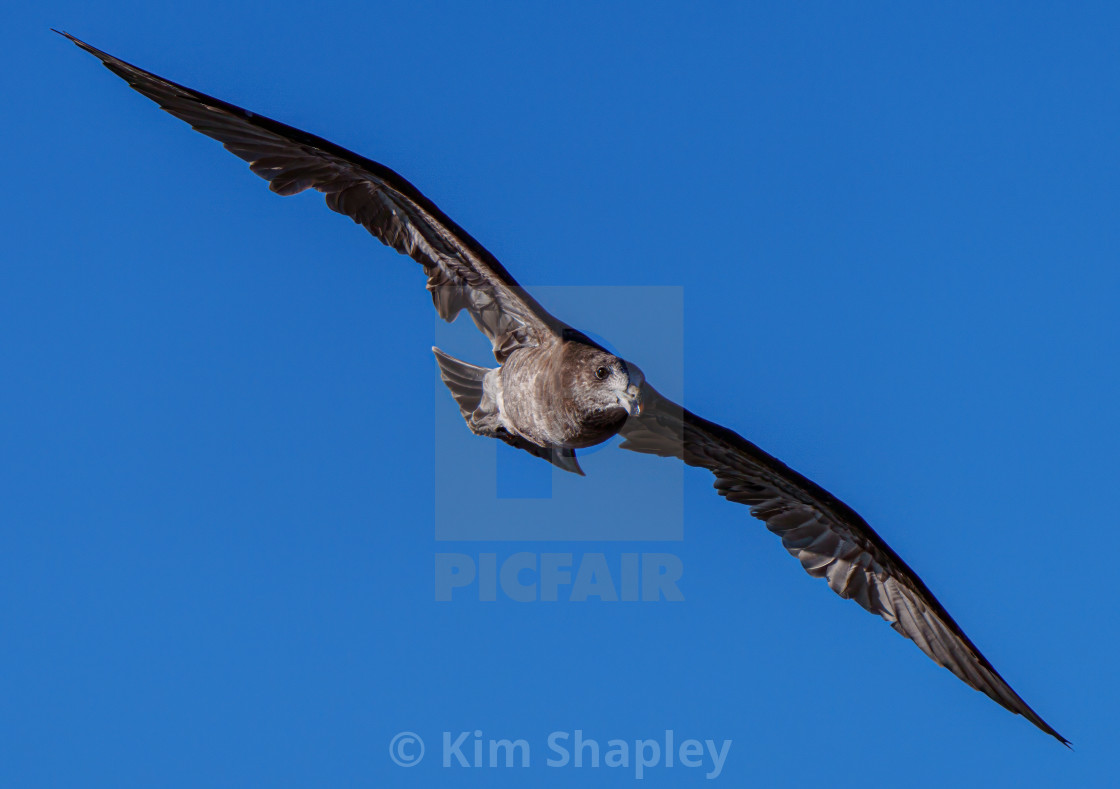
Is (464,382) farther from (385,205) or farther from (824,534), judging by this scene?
(824,534)

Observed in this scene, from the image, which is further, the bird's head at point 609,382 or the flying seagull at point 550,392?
the flying seagull at point 550,392

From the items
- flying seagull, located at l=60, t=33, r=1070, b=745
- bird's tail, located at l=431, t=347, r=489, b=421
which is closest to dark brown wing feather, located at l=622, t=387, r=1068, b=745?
flying seagull, located at l=60, t=33, r=1070, b=745

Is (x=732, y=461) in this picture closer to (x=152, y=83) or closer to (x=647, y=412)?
(x=647, y=412)

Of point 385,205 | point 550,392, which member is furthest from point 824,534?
point 385,205

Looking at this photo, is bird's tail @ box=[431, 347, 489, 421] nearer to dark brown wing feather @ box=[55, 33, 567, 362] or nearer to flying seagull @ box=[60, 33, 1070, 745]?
flying seagull @ box=[60, 33, 1070, 745]

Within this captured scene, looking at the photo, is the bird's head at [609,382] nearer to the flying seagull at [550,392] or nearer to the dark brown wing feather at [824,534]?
the flying seagull at [550,392]

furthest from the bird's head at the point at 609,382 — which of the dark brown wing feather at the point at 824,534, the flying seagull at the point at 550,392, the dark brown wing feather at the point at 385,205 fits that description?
the dark brown wing feather at the point at 824,534
